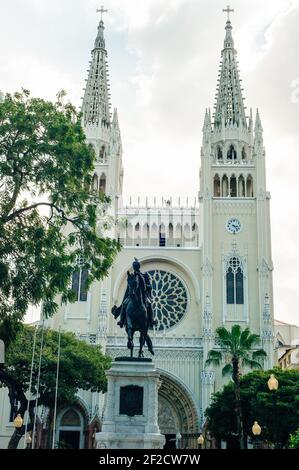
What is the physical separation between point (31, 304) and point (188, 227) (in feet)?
111

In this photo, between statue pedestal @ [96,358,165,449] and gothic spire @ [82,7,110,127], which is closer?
statue pedestal @ [96,358,165,449]

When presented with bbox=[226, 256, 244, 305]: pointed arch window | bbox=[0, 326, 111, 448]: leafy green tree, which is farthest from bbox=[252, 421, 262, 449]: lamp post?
bbox=[226, 256, 244, 305]: pointed arch window

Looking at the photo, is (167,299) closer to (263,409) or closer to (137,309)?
(263,409)

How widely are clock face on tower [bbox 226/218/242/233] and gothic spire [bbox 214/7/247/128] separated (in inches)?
Result: 367

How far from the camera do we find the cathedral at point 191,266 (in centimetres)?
4044

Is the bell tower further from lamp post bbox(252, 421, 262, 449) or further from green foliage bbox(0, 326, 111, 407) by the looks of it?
green foliage bbox(0, 326, 111, 407)

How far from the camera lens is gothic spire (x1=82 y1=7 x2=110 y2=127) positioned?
49.4 metres

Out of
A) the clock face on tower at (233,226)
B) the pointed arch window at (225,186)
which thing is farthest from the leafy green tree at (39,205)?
the pointed arch window at (225,186)

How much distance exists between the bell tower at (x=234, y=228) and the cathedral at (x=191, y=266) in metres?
0.08

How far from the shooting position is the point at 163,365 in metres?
41.0

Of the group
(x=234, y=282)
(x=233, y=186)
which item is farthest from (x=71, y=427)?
(x=233, y=186)

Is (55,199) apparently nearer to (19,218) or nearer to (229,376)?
(19,218)

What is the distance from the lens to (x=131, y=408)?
1338cm
